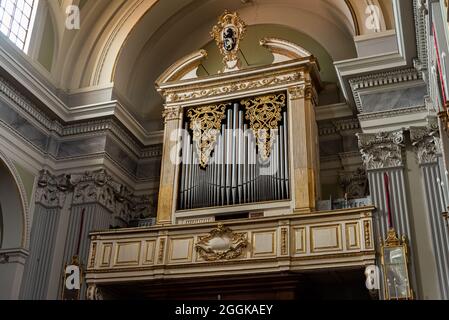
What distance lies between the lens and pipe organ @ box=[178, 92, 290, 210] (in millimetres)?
11422

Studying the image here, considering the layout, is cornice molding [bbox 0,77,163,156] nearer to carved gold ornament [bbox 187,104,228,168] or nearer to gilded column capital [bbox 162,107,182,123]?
gilded column capital [bbox 162,107,182,123]

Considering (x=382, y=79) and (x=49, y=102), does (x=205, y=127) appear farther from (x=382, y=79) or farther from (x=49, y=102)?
(x=382, y=79)

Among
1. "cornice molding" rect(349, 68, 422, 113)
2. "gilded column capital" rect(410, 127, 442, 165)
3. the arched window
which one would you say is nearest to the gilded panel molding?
"cornice molding" rect(349, 68, 422, 113)

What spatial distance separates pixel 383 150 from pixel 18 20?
7483mm

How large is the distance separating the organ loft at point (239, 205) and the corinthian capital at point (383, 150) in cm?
76

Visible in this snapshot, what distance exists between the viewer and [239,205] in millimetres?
11305

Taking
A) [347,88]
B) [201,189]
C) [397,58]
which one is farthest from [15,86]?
[397,58]

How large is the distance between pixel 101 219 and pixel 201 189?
6.84 ft

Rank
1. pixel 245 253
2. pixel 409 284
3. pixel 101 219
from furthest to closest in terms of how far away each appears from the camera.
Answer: pixel 101 219, pixel 245 253, pixel 409 284

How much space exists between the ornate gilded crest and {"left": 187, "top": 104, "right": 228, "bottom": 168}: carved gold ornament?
3.18 feet

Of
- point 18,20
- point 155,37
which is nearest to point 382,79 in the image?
point 155,37
